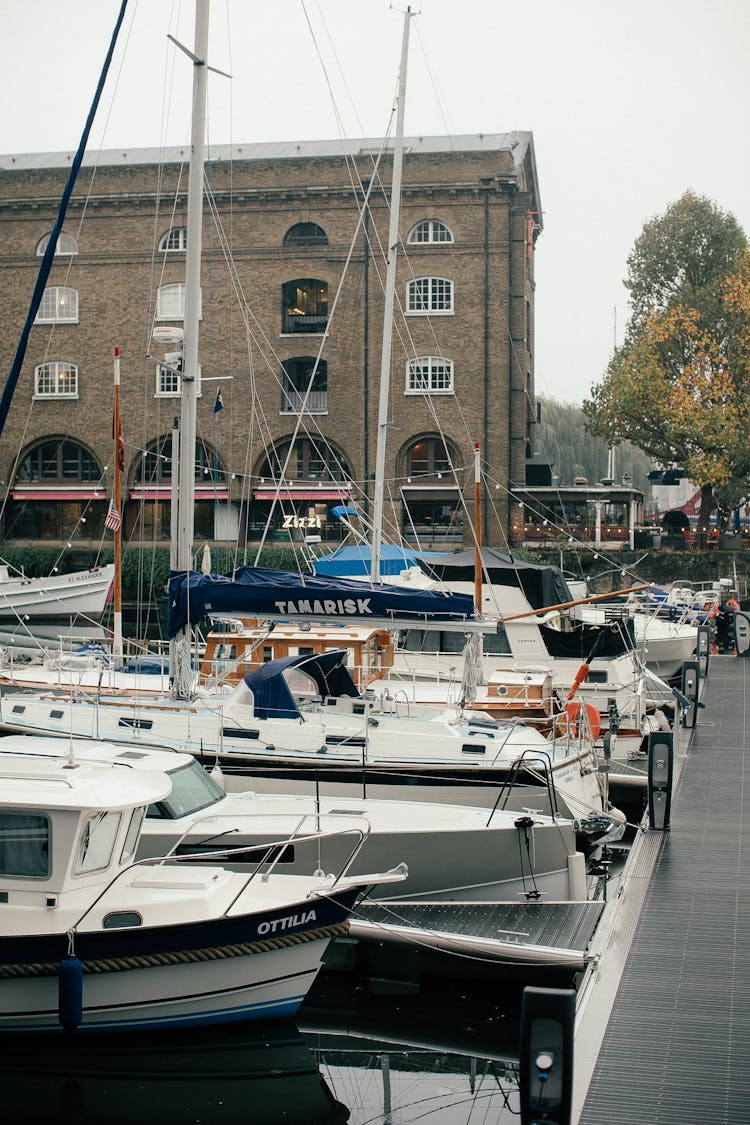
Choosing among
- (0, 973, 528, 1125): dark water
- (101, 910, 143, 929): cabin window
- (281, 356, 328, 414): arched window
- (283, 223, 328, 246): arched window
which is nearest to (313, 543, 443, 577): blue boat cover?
(0, 973, 528, 1125): dark water

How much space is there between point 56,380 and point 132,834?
1727 inches

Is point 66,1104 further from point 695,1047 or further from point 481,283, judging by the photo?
point 481,283

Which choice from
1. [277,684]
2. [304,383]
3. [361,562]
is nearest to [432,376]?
[304,383]

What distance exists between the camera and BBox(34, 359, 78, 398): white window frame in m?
52.4

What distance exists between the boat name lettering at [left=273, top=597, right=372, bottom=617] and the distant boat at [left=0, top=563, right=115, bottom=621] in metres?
26.0

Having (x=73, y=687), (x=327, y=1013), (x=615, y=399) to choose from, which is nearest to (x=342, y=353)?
(x=615, y=399)

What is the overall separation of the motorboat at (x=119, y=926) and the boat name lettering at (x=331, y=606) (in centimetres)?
552

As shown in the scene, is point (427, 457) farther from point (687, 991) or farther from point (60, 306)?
point (687, 991)

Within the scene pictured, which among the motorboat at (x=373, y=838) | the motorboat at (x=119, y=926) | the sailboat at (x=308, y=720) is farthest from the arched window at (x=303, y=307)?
the motorboat at (x=119, y=926)

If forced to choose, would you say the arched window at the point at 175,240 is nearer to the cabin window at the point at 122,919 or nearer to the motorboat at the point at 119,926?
the motorboat at the point at 119,926

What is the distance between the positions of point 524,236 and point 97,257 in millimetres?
18126

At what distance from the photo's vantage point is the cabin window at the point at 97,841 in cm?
1103

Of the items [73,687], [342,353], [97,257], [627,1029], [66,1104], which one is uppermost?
[97,257]

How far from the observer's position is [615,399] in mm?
53188
